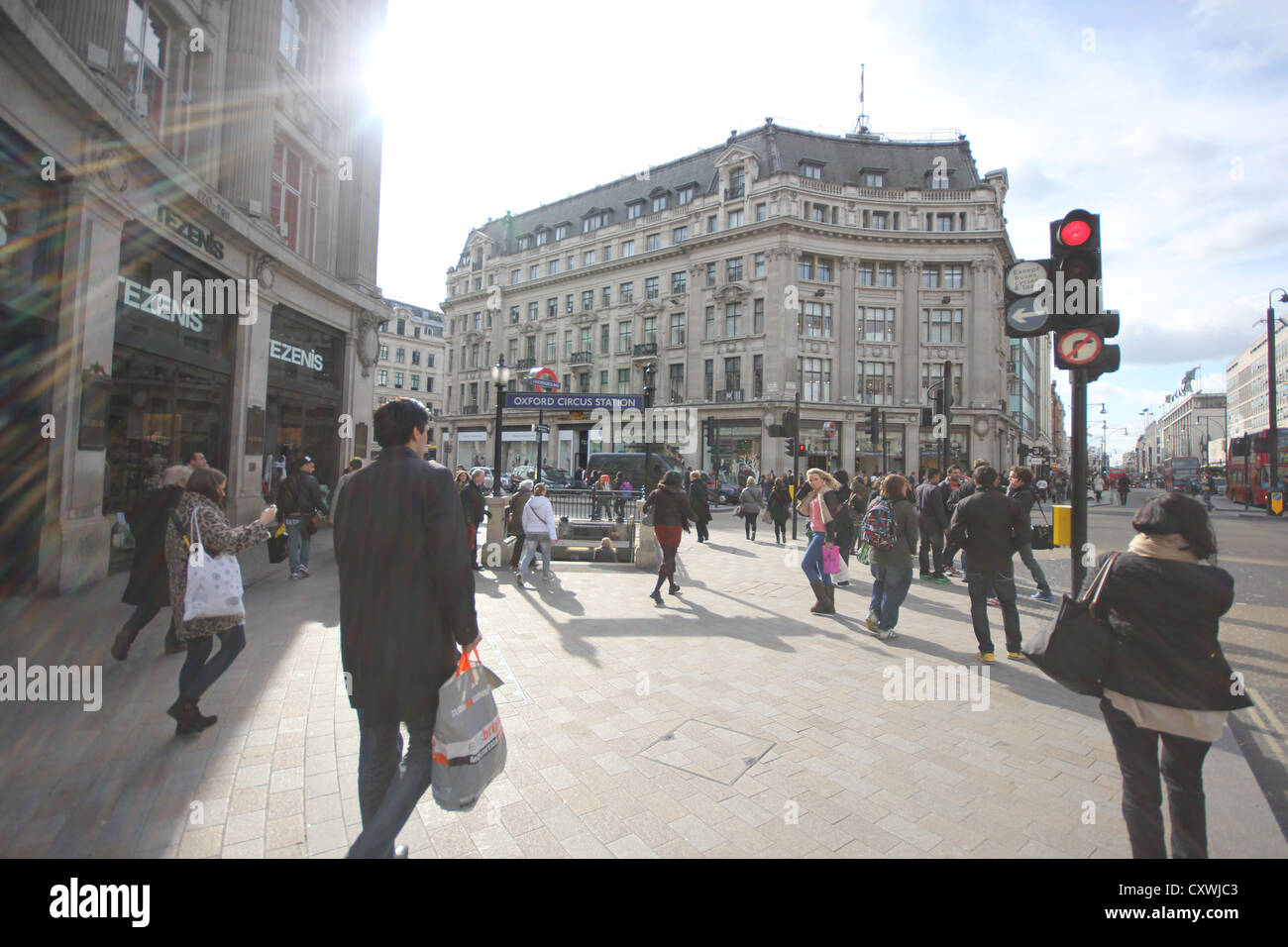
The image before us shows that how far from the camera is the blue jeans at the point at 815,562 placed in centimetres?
756

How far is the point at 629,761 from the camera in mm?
3639

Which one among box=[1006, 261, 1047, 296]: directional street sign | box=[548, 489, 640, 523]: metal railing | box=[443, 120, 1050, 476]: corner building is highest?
box=[443, 120, 1050, 476]: corner building

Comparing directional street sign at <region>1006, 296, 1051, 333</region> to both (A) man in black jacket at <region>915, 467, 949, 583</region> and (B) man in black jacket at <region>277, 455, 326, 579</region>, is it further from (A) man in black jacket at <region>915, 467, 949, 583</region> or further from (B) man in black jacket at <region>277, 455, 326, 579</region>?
(B) man in black jacket at <region>277, 455, 326, 579</region>

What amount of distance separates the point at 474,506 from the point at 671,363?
37.0 meters

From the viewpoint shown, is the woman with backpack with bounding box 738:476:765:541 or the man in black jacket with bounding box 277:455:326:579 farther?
the woman with backpack with bounding box 738:476:765:541

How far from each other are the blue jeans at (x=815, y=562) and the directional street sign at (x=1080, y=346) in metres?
3.52

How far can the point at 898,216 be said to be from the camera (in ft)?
134

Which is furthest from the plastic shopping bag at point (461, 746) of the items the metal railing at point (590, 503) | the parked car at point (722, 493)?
the parked car at point (722, 493)

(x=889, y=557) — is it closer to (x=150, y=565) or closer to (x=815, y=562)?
(x=815, y=562)

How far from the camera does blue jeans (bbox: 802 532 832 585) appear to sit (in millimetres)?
7559

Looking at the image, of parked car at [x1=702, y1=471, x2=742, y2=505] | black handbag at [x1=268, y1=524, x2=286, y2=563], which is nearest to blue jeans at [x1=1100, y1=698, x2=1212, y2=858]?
black handbag at [x1=268, y1=524, x2=286, y2=563]

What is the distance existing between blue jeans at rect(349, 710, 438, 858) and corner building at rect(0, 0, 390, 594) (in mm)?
7808

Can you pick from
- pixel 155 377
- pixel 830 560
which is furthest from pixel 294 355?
pixel 830 560
